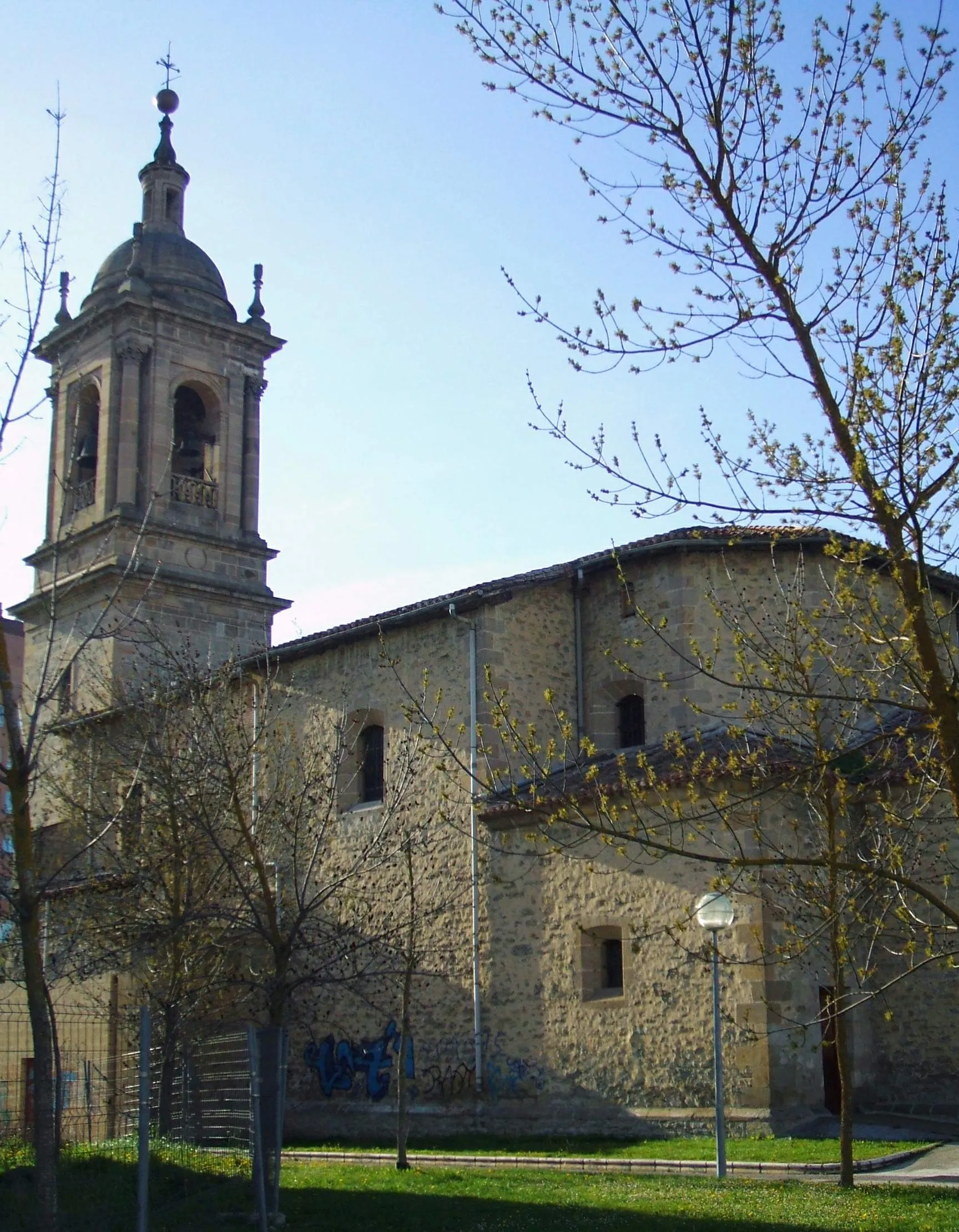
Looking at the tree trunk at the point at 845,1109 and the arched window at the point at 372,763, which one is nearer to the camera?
the tree trunk at the point at 845,1109

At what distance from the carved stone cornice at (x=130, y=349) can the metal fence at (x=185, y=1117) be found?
1978cm

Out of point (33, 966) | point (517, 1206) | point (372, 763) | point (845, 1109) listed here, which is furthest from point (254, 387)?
point (33, 966)

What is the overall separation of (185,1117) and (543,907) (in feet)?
24.1

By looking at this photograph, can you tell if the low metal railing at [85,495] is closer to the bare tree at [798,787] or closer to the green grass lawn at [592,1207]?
the bare tree at [798,787]

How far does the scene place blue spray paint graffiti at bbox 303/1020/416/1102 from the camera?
22.0 metres

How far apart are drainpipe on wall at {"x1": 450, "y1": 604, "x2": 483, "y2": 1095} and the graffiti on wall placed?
0.28 ft

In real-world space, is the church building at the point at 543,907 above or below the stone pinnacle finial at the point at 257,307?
below

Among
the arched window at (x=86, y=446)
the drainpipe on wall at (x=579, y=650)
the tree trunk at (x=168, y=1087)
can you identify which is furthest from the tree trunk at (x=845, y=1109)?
the arched window at (x=86, y=446)

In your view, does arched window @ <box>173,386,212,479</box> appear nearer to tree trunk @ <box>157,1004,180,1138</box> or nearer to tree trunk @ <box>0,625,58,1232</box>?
tree trunk @ <box>157,1004,180,1138</box>

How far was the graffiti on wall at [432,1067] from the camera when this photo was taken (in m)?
19.9

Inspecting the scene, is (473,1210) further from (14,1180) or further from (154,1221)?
(14,1180)

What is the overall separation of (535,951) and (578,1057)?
1.64m

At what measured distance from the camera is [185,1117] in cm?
1388

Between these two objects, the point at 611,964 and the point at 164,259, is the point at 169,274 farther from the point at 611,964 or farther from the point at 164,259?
the point at 611,964
